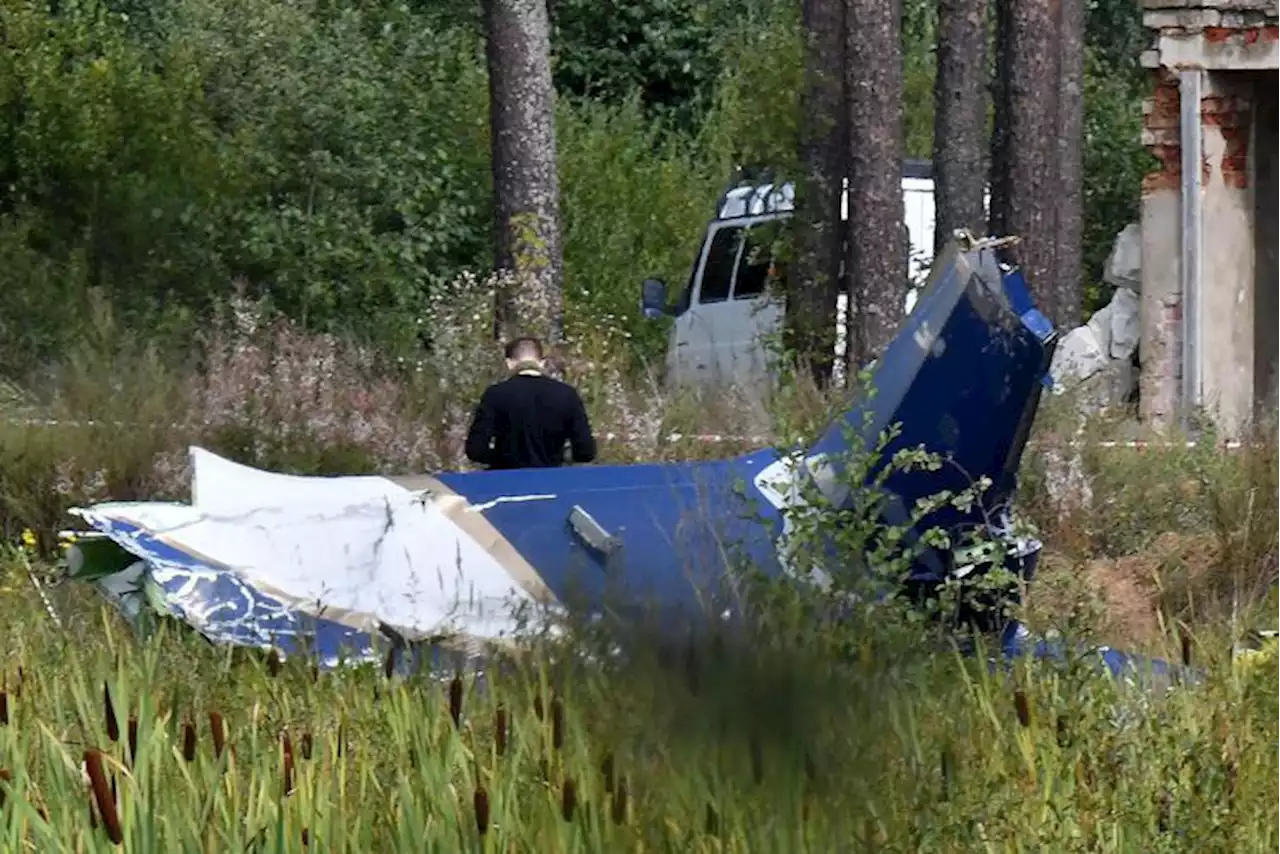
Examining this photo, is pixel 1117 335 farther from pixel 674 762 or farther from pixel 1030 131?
pixel 674 762

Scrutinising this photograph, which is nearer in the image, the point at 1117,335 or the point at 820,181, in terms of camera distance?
the point at 820,181

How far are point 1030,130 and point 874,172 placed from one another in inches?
87.9

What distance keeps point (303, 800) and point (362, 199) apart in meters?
18.0

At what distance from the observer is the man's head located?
11.2m

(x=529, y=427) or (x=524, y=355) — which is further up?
(x=524, y=355)

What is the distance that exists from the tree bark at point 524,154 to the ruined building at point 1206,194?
155 inches

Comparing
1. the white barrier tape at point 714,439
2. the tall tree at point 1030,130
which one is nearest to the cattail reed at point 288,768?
the white barrier tape at point 714,439

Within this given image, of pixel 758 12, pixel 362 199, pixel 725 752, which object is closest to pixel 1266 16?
pixel 362 199

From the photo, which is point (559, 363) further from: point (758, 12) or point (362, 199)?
point (758, 12)

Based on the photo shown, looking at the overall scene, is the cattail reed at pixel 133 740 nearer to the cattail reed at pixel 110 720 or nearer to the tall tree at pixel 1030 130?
the cattail reed at pixel 110 720

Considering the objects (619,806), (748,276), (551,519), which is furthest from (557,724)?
(748,276)

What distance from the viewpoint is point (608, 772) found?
15.0 ft

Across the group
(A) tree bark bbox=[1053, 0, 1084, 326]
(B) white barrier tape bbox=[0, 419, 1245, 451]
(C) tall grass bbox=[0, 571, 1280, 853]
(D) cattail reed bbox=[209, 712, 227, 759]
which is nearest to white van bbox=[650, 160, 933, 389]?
(A) tree bark bbox=[1053, 0, 1084, 326]

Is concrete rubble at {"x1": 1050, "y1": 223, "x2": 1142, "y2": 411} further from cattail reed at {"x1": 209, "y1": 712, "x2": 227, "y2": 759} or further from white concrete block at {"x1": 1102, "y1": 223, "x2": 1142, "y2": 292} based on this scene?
A: cattail reed at {"x1": 209, "y1": 712, "x2": 227, "y2": 759}
